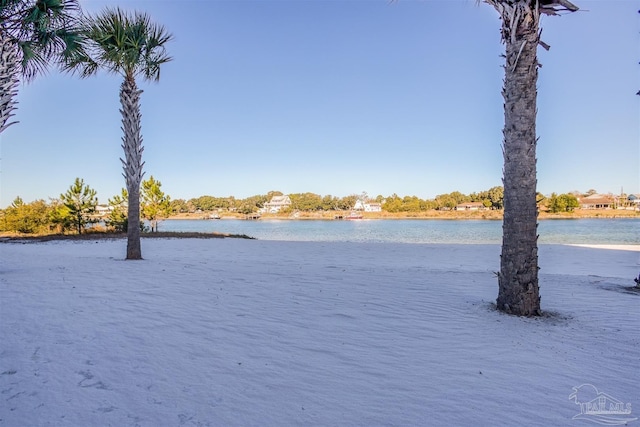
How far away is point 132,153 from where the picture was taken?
11.0 m

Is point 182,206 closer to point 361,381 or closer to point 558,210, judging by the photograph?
point 558,210

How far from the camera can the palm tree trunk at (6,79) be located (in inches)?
262

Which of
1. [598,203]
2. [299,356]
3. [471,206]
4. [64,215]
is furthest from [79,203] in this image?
[598,203]

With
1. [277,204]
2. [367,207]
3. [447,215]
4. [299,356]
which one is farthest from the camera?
[277,204]

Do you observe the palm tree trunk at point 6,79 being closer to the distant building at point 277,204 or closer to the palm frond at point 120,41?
the palm frond at point 120,41

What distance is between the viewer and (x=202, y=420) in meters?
2.35

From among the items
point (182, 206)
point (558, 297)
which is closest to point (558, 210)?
point (558, 297)

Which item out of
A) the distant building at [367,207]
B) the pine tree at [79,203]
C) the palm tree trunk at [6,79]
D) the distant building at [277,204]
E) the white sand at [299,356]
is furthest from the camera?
the distant building at [277,204]

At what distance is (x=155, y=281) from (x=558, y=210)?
101708 millimetres

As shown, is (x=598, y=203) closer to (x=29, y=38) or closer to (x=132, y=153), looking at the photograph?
(x=132, y=153)

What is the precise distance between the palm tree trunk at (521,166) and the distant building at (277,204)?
129 m

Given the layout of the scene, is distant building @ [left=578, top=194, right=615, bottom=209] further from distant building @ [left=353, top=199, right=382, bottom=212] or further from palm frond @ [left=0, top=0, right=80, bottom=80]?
palm frond @ [left=0, top=0, right=80, bottom=80]

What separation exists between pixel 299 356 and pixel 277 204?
137541 millimetres

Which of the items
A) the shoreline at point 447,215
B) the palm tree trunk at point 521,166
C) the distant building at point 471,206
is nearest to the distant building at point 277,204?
the shoreline at point 447,215
